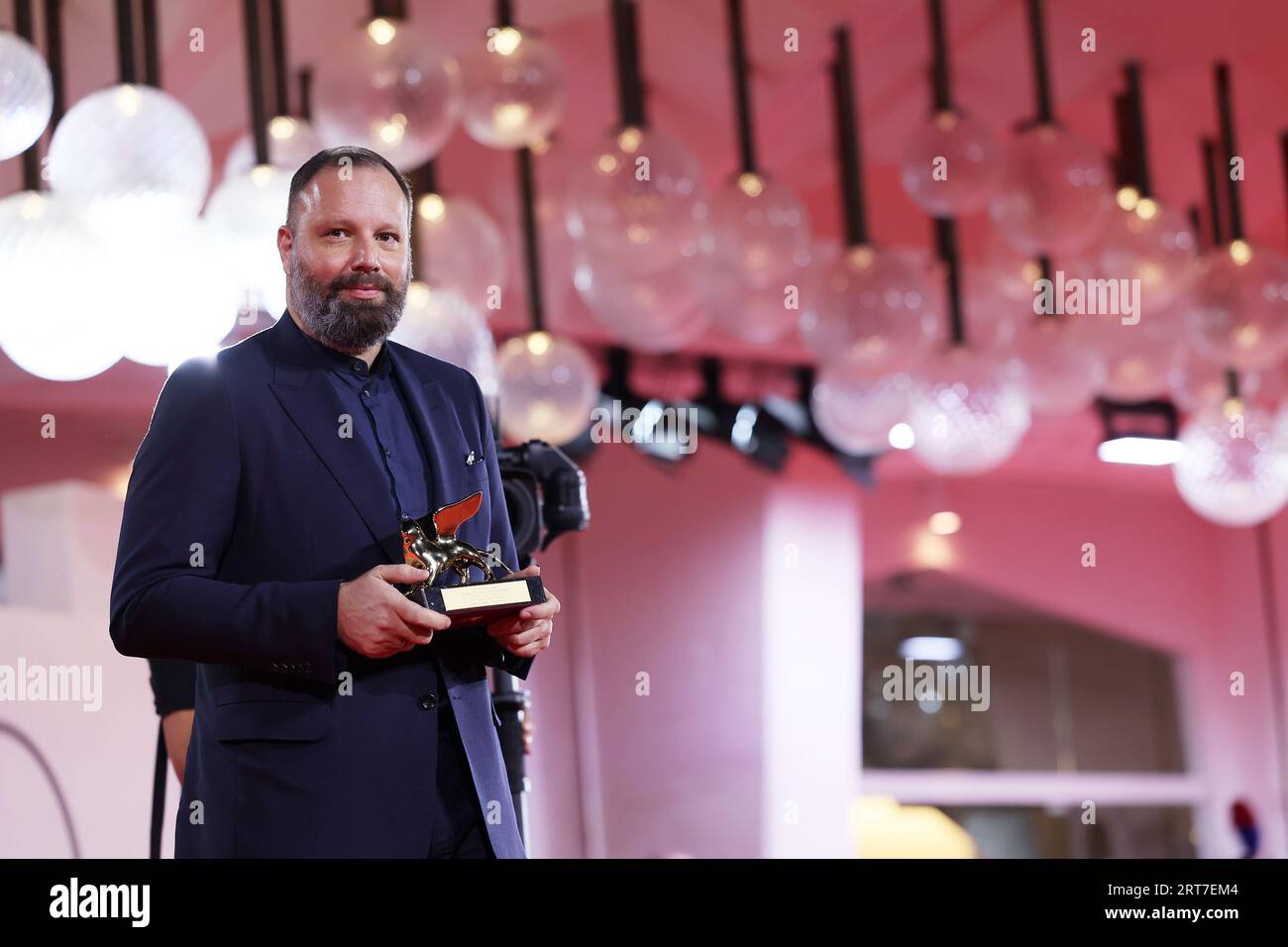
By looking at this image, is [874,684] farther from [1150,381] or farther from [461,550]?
[461,550]

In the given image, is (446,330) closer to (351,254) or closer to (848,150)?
(848,150)

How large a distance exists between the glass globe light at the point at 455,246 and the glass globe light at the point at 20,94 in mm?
898

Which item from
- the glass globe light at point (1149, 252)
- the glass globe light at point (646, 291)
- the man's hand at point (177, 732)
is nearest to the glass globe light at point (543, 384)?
the glass globe light at point (646, 291)

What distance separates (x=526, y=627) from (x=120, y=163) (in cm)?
146

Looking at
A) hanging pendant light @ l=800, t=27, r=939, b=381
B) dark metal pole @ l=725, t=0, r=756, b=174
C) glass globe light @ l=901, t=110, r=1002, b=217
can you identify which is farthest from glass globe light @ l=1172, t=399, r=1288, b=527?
dark metal pole @ l=725, t=0, r=756, b=174

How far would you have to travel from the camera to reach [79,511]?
3396mm

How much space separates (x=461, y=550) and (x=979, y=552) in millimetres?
7065

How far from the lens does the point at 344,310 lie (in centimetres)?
137

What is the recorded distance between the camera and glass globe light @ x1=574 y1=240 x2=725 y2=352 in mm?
3375

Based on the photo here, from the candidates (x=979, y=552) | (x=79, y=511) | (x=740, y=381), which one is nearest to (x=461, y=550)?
(x=79, y=511)

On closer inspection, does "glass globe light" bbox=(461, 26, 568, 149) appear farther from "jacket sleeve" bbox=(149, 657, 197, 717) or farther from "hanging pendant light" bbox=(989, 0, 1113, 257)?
"jacket sleeve" bbox=(149, 657, 197, 717)

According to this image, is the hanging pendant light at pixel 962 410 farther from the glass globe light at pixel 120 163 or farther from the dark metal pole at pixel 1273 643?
the dark metal pole at pixel 1273 643

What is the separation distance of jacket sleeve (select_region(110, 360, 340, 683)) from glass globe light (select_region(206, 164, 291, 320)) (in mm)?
1285
